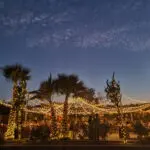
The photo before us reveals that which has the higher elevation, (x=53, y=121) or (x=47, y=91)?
(x=47, y=91)

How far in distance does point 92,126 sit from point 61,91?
8018 mm

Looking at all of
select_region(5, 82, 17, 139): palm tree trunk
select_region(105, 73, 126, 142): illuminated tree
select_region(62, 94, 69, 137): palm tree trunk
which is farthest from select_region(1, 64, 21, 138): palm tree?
select_region(105, 73, 126, 142): illuminated tree

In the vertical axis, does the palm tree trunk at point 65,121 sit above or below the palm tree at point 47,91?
below

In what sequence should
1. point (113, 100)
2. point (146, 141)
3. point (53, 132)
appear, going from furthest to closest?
point (53, 132), point (113, 100), point (146, 141)

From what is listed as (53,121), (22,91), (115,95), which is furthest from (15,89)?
(115,95)

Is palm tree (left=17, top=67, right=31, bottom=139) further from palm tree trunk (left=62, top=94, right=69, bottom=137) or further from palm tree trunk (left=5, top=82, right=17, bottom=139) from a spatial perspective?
palm tree trunk (left=62, top=94, right=69, bottom=137)

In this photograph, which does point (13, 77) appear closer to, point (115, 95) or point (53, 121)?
point (53, 121)

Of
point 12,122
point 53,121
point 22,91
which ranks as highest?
point 22,91

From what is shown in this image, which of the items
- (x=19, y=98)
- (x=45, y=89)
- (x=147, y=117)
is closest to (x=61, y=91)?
(x=45, y=89)

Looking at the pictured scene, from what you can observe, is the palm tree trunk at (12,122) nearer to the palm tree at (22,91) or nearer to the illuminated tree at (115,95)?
the palm tree at (22,91)

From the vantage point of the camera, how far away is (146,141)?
2548cm

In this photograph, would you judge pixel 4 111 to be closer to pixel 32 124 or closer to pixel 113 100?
pixel 32 124

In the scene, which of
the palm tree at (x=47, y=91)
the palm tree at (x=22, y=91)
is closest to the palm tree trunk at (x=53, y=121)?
the palm tree at (x=47, y=91)

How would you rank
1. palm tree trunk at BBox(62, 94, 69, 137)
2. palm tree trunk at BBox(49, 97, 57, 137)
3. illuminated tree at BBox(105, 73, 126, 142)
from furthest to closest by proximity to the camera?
palm tree trunk at BBox(62, 94, 69, 137) < palm tree trunk at BBox(49, 97, 57, 137) < illuminated tree at BBox(105, 73, 126, 142)
